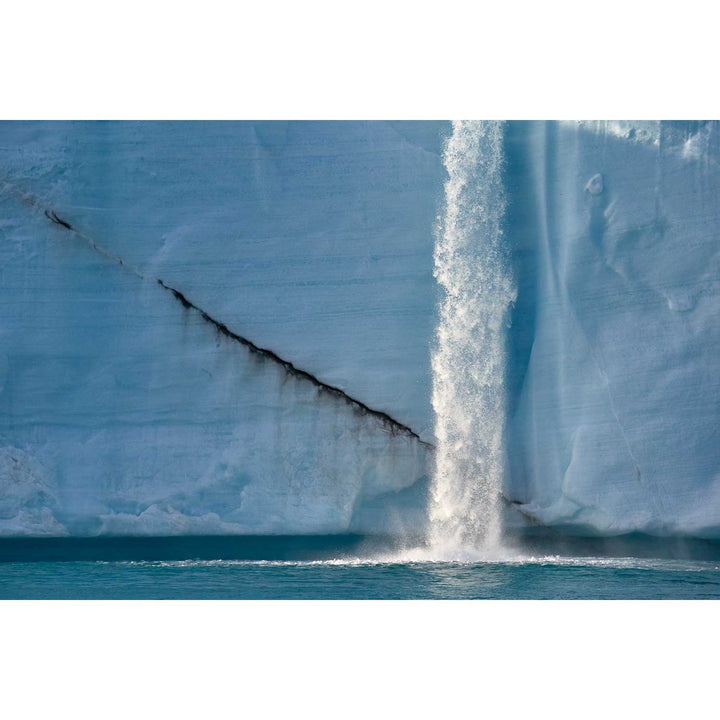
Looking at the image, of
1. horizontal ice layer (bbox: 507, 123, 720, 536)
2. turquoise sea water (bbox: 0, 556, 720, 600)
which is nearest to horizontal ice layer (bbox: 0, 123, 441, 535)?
turquoise sea water (bbox: 0, 556, 720, 600)

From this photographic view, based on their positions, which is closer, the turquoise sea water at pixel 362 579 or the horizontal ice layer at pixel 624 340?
the turquoise sea water at pixel 362 579

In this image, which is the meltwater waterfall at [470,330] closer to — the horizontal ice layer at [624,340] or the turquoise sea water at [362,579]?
the horizontal ice layer at [624,340]

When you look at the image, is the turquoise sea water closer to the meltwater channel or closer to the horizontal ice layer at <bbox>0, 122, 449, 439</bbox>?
the meltwater channel

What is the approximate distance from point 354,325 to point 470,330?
0.56 meters

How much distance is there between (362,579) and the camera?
5.40 metres

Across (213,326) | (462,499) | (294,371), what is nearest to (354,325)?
(294,371)

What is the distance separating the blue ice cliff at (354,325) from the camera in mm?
5703

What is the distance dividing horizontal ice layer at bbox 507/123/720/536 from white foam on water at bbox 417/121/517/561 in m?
0.11

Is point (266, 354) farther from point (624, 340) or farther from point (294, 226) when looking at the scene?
point (624, 340)

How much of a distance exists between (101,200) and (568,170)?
2291 millimetres

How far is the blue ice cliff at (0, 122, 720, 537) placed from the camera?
570 centimetres

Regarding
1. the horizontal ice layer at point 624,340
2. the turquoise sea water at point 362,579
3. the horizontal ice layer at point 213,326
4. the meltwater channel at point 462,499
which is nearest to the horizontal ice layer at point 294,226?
the horizontal ice layer at point 213,326

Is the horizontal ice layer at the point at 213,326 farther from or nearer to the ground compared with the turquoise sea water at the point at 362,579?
farther from the ground

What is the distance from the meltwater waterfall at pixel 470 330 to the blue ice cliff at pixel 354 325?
0.01 meters
